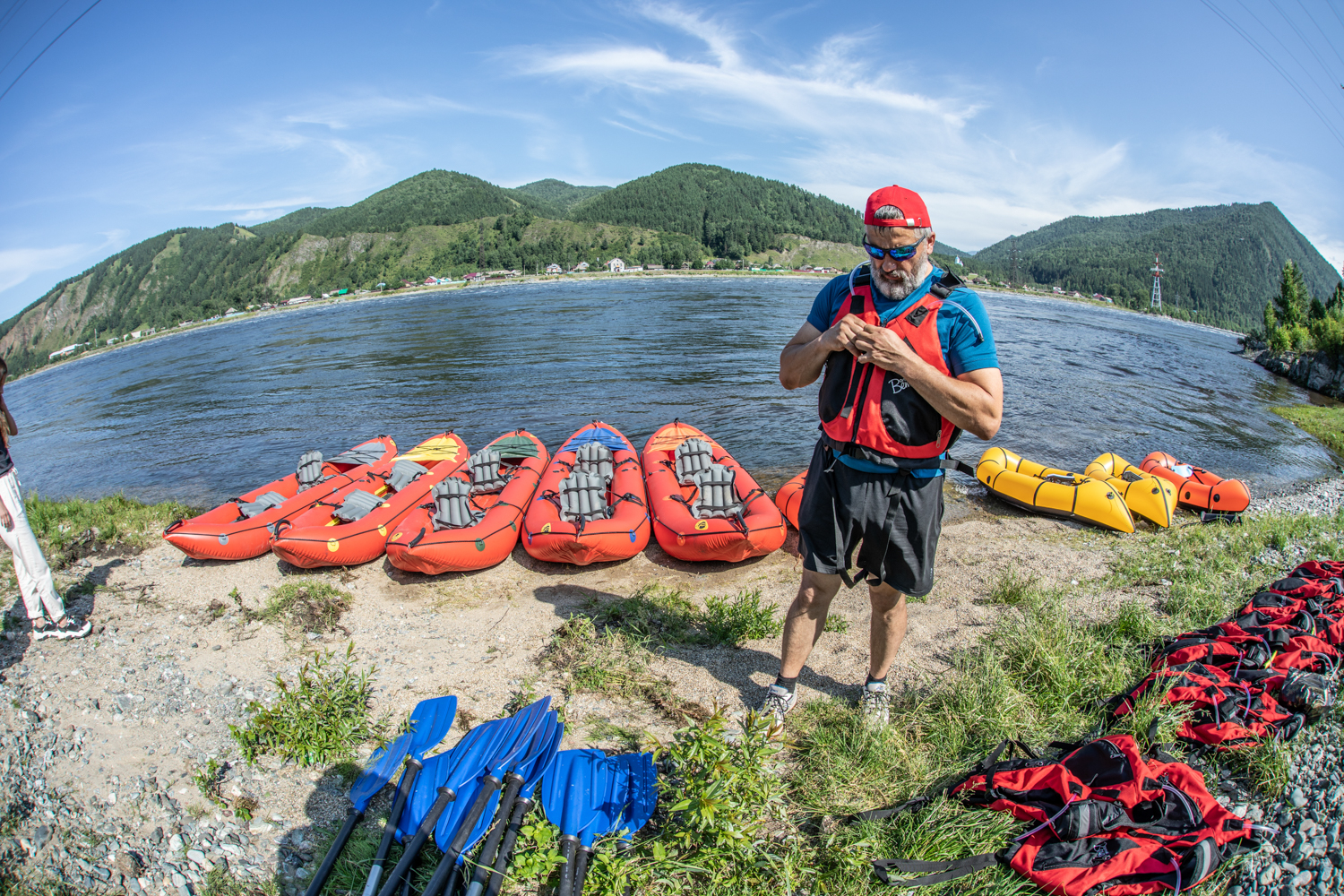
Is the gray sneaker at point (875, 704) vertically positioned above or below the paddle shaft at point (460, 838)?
above

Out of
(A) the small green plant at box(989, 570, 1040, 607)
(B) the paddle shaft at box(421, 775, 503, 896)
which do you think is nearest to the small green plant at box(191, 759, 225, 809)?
(B) the paddle shaft at box(421, 775, 503, 896)

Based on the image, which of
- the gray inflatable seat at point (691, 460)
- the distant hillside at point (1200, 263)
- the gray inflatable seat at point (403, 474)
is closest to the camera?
the gray inflatable seat at point (691, 460)

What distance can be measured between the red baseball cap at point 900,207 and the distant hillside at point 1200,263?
105 metres

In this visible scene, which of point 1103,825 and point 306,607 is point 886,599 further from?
point 306,607

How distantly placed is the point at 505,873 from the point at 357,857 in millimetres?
762

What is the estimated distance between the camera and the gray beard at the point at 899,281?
247cm

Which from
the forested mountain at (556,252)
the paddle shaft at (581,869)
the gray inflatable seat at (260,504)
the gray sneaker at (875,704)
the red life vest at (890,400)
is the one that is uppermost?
the forested mountain at (556,252)

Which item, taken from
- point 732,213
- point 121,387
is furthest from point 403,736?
point 732,213

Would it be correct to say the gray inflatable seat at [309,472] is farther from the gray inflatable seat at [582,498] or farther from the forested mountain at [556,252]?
the forested mountain at [556,252]

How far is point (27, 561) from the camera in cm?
432

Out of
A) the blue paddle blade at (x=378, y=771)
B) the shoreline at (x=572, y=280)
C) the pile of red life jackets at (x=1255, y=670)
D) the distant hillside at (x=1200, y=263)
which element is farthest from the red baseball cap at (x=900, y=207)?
the distant hillside at (x=1200, y=263)

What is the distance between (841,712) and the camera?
319 centimetres

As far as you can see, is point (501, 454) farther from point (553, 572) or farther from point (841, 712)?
point (841, 712)

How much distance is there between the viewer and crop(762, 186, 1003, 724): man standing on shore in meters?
2.38
